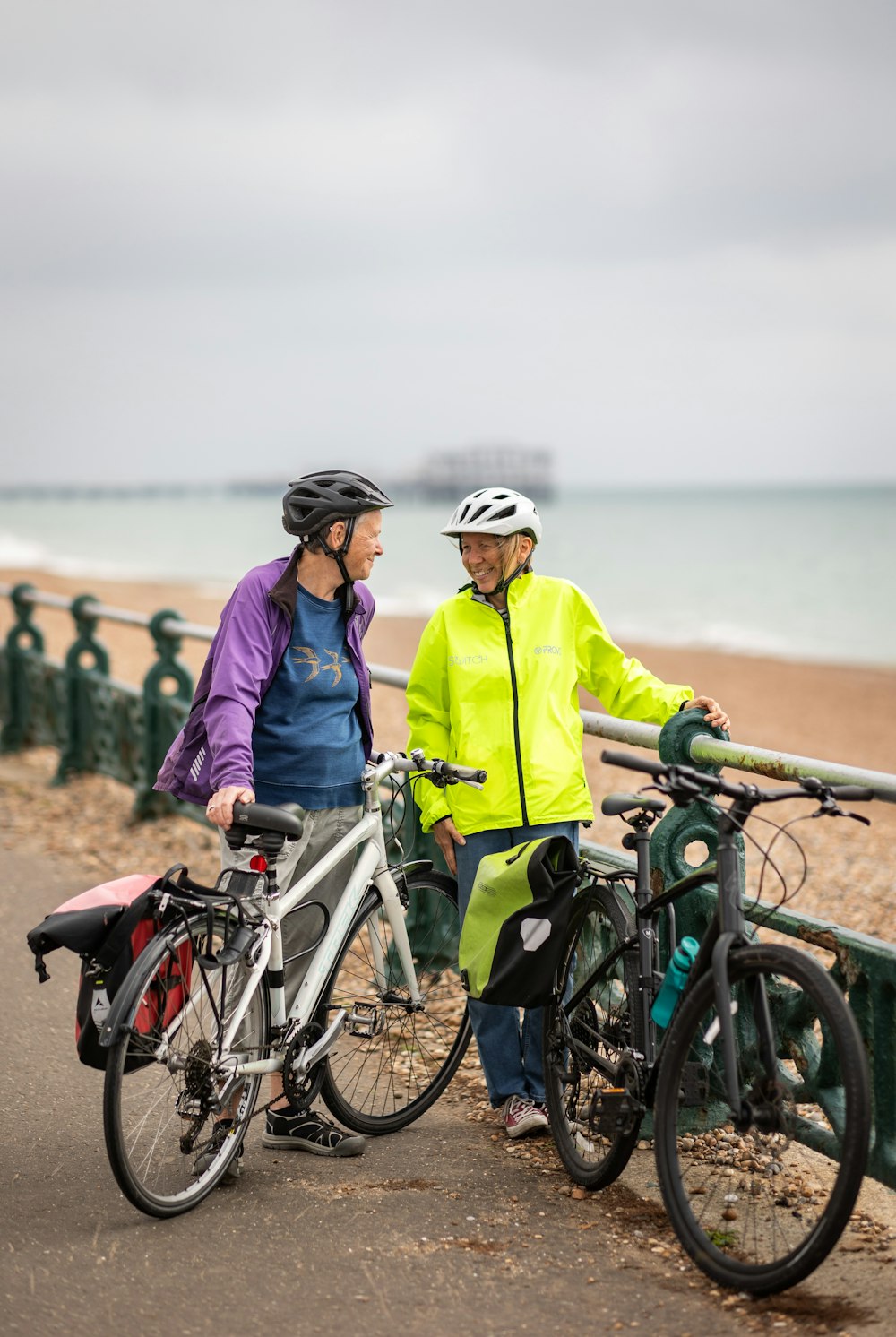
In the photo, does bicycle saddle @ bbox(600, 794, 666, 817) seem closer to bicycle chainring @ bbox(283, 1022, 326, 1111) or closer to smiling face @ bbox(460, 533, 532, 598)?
smiling face @ bbox(460, 533, 532, 598)

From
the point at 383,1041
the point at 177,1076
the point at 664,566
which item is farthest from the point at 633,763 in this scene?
the point at 664,566

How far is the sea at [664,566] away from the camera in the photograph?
1550 inches

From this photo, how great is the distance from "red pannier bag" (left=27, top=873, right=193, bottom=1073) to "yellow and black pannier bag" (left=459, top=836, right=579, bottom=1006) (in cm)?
86

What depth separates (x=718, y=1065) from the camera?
3.80 m

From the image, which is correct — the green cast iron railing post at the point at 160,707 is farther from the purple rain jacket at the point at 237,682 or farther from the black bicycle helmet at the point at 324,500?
the black bicycle helmet at the point at 324,500

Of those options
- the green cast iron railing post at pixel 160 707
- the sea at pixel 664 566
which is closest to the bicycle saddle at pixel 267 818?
the green cast iron railing post at pixel 160 707

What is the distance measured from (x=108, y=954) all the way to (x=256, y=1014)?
52 centimetres

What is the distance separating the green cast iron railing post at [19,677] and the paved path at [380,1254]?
7.26m

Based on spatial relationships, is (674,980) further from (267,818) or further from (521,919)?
(267,818)

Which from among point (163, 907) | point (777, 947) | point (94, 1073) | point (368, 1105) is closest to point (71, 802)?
point (94, 1073)

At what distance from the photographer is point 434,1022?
4.95 metres

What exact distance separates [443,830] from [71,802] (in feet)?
19.7

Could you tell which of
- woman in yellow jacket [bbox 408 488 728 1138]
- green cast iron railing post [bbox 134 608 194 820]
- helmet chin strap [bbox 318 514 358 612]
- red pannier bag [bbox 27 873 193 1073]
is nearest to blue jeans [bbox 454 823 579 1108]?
woman in yellow jacket [bbox 408 488 728 1138]

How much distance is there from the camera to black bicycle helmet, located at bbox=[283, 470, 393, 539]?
4.22 m
